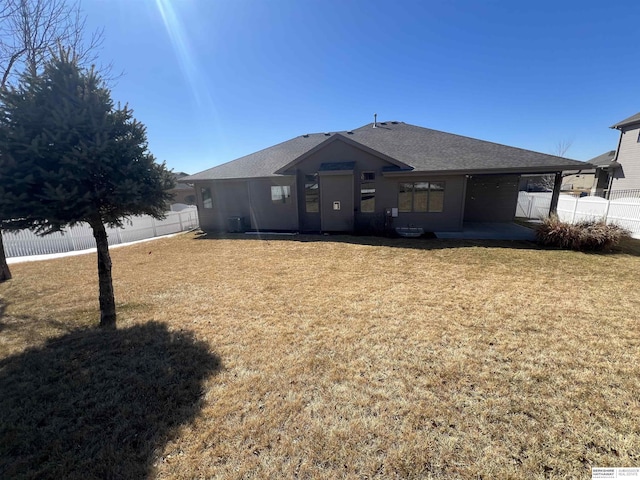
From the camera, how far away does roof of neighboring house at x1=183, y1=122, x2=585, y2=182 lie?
34.8ft

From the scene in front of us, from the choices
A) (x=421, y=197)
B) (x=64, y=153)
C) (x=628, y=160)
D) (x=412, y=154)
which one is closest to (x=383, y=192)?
(x=421, y=197)

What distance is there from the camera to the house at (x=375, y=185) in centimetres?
1123

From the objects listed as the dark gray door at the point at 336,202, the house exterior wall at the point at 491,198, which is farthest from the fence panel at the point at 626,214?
the dark gray door at the point at 336,202

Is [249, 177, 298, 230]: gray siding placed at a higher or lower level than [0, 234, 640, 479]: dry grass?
higher

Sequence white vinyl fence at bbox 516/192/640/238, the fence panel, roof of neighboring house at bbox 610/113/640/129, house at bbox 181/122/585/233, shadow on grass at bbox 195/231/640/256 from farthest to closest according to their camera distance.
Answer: roof of neighboring house at bbox 610/113/640/129 < house at bbox 181/122/585/233 < white vinyl fence at bbox 516/192/640/238 < the fence panel < shadow on grass at bbox 195/231/640/256

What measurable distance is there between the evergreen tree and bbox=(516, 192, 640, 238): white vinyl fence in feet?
47.3

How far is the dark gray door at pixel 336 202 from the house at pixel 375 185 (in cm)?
4

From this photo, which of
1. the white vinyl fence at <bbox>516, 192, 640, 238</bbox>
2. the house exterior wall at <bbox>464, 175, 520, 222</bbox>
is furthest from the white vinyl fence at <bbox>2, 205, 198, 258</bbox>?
the white vinyl fence at <bbox>516, 192, 640, 238</bbox>

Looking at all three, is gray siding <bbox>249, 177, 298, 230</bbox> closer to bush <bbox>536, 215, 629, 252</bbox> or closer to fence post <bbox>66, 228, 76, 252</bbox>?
fence post <bbox>66, 228, 76, 252</bbox>

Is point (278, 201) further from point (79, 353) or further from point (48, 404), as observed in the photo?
point (48, 404)

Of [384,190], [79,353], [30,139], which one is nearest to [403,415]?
[79,353]

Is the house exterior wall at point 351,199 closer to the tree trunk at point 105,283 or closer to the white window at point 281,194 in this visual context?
the white window at point 281,194

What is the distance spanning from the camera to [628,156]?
18.9 meters

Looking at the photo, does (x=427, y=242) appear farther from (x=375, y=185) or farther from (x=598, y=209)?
(x=598, y=209)
